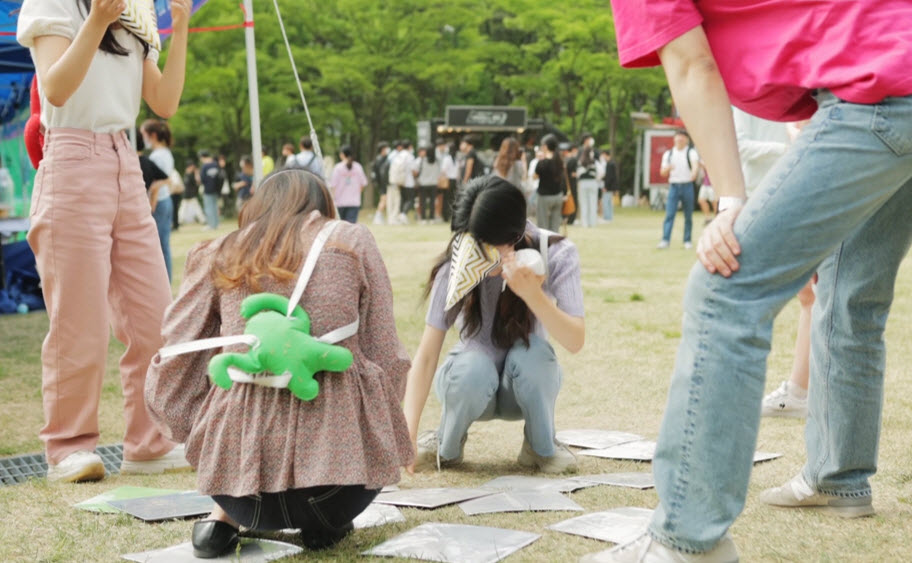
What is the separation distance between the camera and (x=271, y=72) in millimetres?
28766

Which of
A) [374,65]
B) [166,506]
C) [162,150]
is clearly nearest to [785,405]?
[166,506]

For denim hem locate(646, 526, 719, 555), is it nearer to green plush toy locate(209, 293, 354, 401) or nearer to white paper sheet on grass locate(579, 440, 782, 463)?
green plush toy locate(209, 293, 354, 401)

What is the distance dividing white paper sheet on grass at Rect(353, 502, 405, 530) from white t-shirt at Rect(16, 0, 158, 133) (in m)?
1.59

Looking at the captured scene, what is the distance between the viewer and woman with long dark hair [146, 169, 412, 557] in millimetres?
2551

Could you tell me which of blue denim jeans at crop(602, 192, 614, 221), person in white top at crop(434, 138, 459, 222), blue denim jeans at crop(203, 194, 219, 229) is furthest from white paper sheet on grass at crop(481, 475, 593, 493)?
blue denim jeans at crop(602, 192, 614, 221)

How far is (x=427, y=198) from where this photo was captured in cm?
2308

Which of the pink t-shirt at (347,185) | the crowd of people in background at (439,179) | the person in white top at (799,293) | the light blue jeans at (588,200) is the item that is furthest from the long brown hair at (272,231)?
the light blue jeans at (588,200)

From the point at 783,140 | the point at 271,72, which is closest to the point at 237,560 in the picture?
the point at 783,140

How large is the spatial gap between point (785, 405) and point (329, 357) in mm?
2568

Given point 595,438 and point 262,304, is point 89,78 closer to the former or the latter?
point 262,304

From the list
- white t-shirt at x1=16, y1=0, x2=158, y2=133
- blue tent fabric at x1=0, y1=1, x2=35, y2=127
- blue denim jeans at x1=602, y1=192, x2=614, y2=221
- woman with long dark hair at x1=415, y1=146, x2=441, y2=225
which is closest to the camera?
white t-shirt at x1=16, y1=0, x2=158, y2=133

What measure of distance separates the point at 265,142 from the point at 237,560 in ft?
98.8

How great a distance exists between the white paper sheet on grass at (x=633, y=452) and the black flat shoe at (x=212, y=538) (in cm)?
162

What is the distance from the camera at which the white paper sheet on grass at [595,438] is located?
4070mm
